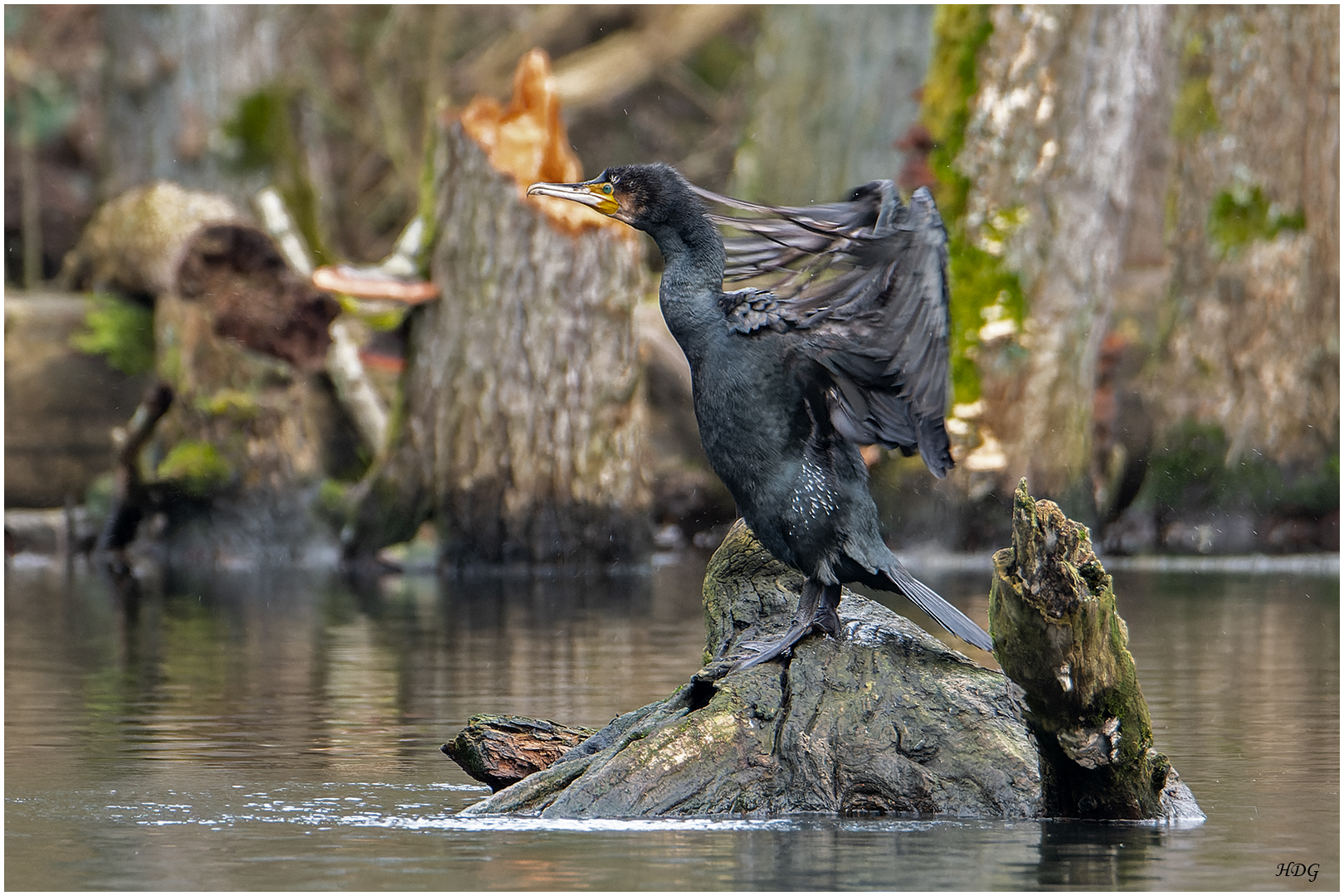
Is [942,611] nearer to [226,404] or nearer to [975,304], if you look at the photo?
[975,304]

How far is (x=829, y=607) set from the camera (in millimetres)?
6426

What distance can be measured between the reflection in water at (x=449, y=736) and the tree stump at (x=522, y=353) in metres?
1.67

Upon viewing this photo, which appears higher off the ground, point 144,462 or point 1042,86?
point 1042,86

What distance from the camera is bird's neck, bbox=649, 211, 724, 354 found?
22.1 feet

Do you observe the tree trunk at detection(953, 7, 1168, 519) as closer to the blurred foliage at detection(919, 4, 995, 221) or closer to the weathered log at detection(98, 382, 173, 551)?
the blurred foliage at detection(919, 4, 995, 221)

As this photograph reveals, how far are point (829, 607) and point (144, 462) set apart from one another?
1130 cm

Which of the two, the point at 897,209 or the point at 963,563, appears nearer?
the point at 897,209

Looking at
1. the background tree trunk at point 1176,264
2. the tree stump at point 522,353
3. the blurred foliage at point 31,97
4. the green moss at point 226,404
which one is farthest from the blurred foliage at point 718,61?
the green moss at point 226,404

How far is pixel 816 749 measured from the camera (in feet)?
19.8

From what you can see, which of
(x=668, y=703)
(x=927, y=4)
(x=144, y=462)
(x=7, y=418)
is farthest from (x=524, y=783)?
(x=927, y=4)

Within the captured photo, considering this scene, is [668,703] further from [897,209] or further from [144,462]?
[144,462]

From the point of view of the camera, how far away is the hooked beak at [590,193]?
7.04m

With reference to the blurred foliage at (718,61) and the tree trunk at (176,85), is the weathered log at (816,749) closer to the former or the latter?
the tree trunk at (176,85)

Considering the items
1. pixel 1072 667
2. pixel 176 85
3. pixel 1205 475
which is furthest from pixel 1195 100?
pixel 1072 667
